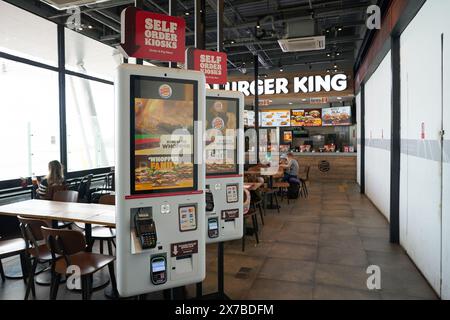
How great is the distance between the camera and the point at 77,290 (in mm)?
3637

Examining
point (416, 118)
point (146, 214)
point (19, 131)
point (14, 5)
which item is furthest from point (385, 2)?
point (19, 131)

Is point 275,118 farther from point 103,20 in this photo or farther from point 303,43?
point 103,20

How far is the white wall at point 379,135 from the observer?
618cm

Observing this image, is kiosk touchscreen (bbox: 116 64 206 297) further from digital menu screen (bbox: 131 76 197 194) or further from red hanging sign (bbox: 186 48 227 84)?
red hanging sign (bbox: 186 48 227 84)

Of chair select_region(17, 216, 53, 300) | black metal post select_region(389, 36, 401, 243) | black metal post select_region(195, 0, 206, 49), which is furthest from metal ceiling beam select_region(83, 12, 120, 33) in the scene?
black metal post select_region(389, 36, 401, 243)

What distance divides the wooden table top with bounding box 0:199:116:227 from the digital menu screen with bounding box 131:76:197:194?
127cm

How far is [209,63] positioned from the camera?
3205mm

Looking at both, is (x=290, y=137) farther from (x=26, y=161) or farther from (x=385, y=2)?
(x=26, y=161)

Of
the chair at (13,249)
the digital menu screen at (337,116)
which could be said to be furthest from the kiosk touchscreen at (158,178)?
the digital menu screen at (337,116)

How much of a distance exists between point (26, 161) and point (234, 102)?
5.58 meters

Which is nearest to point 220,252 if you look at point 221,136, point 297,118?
point 221,136

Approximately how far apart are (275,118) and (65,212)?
12059 millimetres

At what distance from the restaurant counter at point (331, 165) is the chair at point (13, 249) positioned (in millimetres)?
10325

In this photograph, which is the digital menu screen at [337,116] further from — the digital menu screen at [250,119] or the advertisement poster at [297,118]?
the digital menu screen at [250,119]
